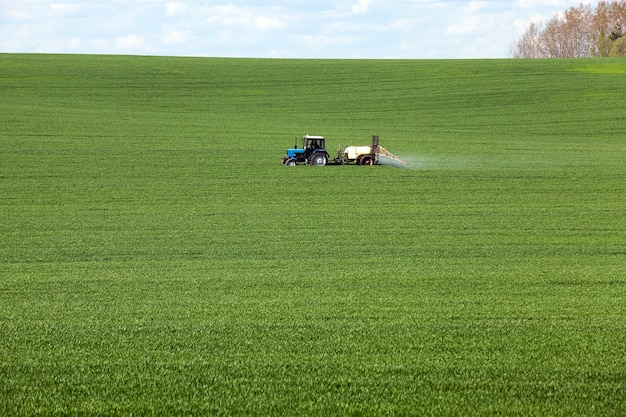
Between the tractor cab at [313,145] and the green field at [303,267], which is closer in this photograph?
the green field at [303,267]

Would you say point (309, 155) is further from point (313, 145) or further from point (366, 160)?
point (366, 160)

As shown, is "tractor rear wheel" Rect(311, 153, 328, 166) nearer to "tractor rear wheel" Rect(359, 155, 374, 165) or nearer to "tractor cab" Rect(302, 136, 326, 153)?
"tractor cab" Rect(302, 136, 326, 153)

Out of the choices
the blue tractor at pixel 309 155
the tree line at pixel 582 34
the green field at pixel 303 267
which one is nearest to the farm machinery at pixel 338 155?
the blue tractor at pixel 309 155

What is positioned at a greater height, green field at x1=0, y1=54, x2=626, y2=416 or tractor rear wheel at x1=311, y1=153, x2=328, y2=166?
tractor rear wheel at x1=311, y1=153, x2=328, y2=166

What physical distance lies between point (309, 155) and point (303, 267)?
15416 mm

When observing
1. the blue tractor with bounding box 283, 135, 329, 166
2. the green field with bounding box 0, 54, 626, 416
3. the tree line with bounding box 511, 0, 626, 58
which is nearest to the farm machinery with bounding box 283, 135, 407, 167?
the blue tractor with bounding box 283, 135, 329, 166

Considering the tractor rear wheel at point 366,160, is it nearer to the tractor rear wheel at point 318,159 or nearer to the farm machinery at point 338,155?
the farm machinery at point 338,155

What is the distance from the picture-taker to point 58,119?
38.4 meters

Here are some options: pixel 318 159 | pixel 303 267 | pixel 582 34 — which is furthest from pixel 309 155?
pixel 582 34

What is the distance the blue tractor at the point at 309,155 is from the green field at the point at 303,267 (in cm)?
A: 68

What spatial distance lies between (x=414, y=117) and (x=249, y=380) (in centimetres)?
3939

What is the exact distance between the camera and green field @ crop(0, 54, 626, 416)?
803 centimetres

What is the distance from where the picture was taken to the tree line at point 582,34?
298 feet

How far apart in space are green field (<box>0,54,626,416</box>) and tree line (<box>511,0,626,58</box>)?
5133 centimetres
